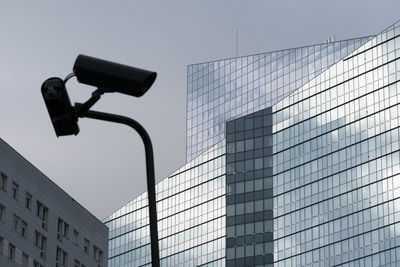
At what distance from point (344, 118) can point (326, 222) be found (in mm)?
14669

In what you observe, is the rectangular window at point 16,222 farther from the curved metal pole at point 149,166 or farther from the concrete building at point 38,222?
the curved metal pole at point 149,166

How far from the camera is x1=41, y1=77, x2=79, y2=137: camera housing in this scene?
13.1m

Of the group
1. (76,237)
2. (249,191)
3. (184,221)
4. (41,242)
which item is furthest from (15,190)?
(184,221)

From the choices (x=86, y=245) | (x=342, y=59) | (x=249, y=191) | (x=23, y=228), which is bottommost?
(x=23, y=228)

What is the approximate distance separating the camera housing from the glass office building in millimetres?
143985

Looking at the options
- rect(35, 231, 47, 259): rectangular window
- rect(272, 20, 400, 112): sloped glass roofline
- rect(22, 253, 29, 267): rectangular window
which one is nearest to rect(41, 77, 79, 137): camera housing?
rect(22, 253, 29, 267): rectangular window

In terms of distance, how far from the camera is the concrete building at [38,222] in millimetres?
95062

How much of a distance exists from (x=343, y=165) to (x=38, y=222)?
7576cm

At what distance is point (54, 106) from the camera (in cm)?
1312

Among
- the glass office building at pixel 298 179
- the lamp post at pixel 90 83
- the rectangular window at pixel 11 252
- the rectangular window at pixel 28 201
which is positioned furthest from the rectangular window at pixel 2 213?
the lamp post at pixel 90 83

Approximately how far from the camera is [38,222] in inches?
3967

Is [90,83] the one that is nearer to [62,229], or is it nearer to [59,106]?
[59,106]

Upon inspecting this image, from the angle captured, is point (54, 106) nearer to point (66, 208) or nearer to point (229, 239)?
point (66, 208)

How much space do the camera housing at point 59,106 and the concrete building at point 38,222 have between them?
8068 centimetres
